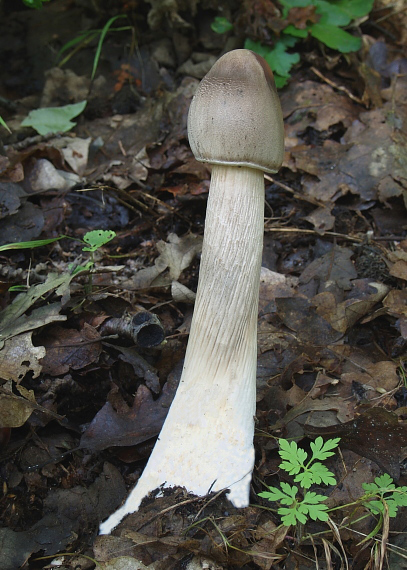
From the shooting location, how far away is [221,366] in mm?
2781

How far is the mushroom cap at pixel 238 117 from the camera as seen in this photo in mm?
2420

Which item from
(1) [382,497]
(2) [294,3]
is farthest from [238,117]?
(2) [294,3]

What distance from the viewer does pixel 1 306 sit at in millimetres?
3215

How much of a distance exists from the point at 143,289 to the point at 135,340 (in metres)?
0.71

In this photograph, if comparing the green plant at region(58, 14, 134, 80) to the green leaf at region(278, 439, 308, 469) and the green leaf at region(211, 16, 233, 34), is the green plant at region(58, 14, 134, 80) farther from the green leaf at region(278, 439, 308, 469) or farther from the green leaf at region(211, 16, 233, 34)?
the green leaf at region(278, 439, 308, 469)

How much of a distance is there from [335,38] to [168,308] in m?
3.63

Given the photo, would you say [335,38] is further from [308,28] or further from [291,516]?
[291,516]

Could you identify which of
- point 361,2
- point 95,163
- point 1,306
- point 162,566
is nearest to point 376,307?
point 162,566

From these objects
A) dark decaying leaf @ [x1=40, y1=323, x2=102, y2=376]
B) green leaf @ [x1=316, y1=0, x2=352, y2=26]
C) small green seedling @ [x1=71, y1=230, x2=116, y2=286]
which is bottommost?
dark decaying leaf @ [x1=40, y1=323, x2=102, y2=376]

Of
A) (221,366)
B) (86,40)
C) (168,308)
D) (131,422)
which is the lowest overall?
(131,422)

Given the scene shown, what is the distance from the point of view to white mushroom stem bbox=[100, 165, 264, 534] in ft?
8.64

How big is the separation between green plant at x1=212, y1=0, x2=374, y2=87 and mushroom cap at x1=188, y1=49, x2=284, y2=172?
2.75m

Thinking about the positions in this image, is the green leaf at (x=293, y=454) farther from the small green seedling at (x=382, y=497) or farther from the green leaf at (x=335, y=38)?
the green leaf at (x=335, y=38)

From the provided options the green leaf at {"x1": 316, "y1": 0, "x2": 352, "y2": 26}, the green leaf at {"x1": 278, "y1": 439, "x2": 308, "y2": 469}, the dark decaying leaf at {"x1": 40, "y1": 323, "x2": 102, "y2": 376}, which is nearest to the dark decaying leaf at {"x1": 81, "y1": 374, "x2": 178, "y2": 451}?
the dark decaying leaf at {"x1": 40, "y1": 323, "x2": 102, "y2": 376}
